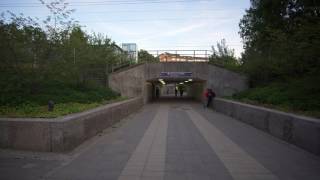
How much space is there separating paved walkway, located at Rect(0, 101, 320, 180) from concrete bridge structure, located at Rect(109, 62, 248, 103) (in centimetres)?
2565

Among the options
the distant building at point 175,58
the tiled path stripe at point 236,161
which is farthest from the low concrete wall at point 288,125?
the distant building at point 175,58

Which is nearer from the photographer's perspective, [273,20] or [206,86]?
[273,20]

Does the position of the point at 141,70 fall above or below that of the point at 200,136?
above

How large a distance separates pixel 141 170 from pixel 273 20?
2858 centimetres

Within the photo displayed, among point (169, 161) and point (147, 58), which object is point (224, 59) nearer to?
point (147, 58)

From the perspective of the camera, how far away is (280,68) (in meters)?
24.9

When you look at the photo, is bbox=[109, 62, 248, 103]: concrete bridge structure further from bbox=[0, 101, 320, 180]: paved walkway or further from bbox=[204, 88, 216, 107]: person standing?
bbox=[0, 101, 320, 180]: paved walkway

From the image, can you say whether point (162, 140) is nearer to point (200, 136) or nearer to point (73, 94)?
point (200, 136)

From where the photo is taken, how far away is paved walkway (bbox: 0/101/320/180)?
8055 mm

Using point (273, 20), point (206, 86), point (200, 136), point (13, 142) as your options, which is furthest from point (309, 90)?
point (206, 86)

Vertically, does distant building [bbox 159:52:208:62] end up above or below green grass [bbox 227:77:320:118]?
above

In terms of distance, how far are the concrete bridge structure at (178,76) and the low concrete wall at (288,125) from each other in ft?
65.0

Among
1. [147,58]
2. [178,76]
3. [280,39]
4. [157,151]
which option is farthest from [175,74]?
[157,151]

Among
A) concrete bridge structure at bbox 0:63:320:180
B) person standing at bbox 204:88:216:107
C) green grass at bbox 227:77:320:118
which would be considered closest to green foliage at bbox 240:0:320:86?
green grass at bbox 227:77:320:118
